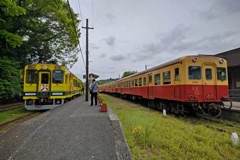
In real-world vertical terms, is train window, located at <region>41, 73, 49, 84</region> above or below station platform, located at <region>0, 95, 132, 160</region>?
above

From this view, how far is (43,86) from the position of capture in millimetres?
10664

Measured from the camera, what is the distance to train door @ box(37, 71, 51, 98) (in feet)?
34.7

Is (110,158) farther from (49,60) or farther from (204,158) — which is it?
(49,60)

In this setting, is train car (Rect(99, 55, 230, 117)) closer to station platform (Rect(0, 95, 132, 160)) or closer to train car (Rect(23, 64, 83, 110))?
station platform (Rect(0, 95, 132, 160))

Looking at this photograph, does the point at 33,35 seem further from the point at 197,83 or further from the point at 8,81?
the point at 197,83

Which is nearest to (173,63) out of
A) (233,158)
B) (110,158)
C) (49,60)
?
(233,158)

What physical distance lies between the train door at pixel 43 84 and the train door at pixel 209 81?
29.3 feet

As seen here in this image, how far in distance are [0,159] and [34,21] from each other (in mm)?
16237

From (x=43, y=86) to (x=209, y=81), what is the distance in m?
9.42

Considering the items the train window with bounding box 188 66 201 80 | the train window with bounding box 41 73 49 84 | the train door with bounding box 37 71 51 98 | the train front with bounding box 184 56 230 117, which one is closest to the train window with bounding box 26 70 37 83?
the train door with bounding box 37 71 51 98

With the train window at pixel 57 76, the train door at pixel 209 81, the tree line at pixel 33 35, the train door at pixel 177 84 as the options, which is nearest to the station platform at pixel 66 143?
the train door at pixel 177 84

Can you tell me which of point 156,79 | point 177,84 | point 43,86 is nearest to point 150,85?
point 156,79

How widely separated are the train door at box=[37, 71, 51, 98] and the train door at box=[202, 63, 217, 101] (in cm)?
893

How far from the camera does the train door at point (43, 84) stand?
10.6m
